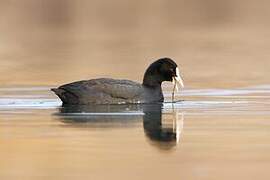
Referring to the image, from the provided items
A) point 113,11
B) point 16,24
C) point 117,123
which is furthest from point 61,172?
point 113,11

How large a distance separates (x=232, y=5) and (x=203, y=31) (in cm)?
1407

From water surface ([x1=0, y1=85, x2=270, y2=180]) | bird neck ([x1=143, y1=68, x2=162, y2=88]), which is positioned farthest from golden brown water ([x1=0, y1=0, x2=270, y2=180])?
bird neck ([x1=143, y1=68, x2=162, y2=88])

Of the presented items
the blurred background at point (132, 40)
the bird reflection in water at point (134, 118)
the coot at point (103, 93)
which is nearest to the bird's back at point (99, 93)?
the coot at point (103, 93)

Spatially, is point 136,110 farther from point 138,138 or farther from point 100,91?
point 138,138

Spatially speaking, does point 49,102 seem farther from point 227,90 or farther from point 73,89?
point 227,90

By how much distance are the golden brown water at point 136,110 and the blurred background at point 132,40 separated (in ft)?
0.16

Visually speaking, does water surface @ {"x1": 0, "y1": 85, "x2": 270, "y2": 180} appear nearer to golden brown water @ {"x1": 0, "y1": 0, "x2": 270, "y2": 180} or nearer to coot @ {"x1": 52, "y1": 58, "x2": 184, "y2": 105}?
golden brown water @ {"x1": 0, "y1": 0, "x2": 270, "y2": 180}

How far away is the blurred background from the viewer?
26.2 meters

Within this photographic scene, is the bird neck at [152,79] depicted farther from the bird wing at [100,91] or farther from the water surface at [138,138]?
the bird wing at [100,91]

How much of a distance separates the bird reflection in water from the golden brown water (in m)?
0.01

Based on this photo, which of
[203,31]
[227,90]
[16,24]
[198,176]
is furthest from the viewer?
[16,24]

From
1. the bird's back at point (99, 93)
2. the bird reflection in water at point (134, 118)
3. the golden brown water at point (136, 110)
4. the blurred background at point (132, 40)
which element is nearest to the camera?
the golden brown water at point (136, 110)

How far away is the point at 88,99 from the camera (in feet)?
66.9

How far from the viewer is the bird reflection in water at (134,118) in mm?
16062
